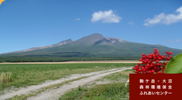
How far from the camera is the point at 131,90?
2014 mm

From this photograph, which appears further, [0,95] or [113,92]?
[0,95]

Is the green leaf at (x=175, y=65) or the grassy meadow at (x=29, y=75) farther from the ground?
the green leaf at (x=175, y=65)

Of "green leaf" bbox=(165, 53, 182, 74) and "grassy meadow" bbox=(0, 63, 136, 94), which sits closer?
"green leaf" bbox=(165, 53, 182, 74)

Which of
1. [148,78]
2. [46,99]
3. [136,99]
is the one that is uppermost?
[148,78]

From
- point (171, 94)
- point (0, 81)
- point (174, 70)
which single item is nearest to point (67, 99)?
point (171, 94)

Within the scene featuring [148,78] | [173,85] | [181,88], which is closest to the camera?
[181,88]

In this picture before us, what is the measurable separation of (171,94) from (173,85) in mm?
103

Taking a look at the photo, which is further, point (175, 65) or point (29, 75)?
point (29, 75)

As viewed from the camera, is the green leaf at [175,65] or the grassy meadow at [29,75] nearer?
the green leaf at [175,65]

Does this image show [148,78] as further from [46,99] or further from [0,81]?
Answer: [0,81]

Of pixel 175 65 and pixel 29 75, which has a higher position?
pixel 175 65

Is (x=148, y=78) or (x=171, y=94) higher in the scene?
(x=148, y=78)

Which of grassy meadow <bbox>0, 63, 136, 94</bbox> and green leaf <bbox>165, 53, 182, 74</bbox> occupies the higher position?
green leaf <bbox>165, 53, 182, 74</bbox>

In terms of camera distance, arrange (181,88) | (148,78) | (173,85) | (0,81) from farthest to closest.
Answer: (0,81) → (148,78) → (173,85) → (181,88)
